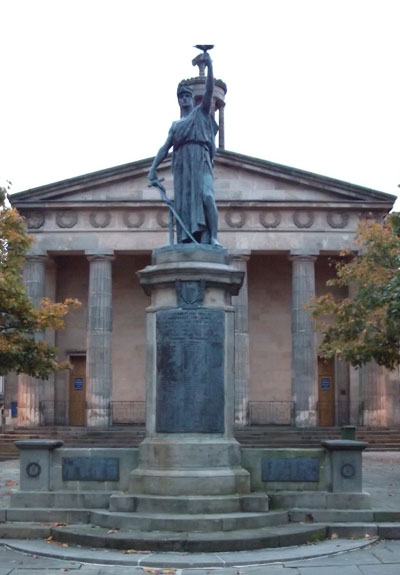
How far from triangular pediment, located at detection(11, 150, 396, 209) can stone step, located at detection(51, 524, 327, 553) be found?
92.2 ft

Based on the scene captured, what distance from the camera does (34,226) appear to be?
39906mm

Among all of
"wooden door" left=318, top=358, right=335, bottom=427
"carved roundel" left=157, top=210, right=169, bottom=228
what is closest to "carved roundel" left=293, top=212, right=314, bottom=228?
"carved roundel" left=157, top=210, right=169, bottom=228

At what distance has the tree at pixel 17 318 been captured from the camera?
26.1 meters

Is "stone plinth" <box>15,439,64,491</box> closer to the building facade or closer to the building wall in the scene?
the building facade

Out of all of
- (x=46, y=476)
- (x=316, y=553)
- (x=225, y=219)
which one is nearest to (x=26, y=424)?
(x=225, y=219)

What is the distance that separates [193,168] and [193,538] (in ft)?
18.5

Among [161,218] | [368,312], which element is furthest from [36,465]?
[161,218]

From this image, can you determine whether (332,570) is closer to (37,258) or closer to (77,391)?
(37,258)

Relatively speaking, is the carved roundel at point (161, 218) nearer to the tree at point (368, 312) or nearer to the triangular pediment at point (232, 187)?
the triangular pediment at point (232, 187)

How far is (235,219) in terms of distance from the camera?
3975cm

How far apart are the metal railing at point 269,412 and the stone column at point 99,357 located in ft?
24.5

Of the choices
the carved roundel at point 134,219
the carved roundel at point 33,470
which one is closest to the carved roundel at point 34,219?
the carved roundel at point 134,219

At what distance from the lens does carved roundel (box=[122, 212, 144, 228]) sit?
39.9 meters

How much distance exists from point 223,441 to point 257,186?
2811cm
